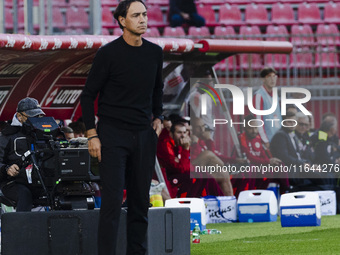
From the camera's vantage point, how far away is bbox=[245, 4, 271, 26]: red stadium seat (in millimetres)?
19469

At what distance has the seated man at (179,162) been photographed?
38.4 ft

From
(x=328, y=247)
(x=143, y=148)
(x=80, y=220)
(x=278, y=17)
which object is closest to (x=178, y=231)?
(x=80, y=220)

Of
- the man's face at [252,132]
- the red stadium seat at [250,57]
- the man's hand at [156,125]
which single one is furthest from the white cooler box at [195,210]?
the man's hand at [156,125]

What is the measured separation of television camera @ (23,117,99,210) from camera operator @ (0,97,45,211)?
0.60 feet

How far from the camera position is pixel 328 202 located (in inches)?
484

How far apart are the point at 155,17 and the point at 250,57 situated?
5167mm

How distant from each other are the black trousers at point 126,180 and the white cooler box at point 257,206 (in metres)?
6.00

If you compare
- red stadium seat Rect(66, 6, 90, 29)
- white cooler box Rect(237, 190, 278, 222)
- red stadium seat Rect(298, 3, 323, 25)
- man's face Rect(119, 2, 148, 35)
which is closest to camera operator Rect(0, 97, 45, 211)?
man's face Rect(119, 2, 148, 35)

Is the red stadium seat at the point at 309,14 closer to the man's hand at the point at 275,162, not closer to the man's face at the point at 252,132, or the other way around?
the man's face at the point at 252,132

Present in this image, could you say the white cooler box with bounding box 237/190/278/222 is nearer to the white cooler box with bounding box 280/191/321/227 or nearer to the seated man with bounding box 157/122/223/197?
the seated man with bounding box 157/122/223/197

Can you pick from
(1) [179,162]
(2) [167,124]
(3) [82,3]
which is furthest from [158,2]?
(1) [179,162]

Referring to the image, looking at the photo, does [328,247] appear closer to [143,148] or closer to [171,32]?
[143,148]

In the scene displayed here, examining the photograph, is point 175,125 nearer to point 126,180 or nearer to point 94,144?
point 126,180

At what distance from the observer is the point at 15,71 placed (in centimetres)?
1098
